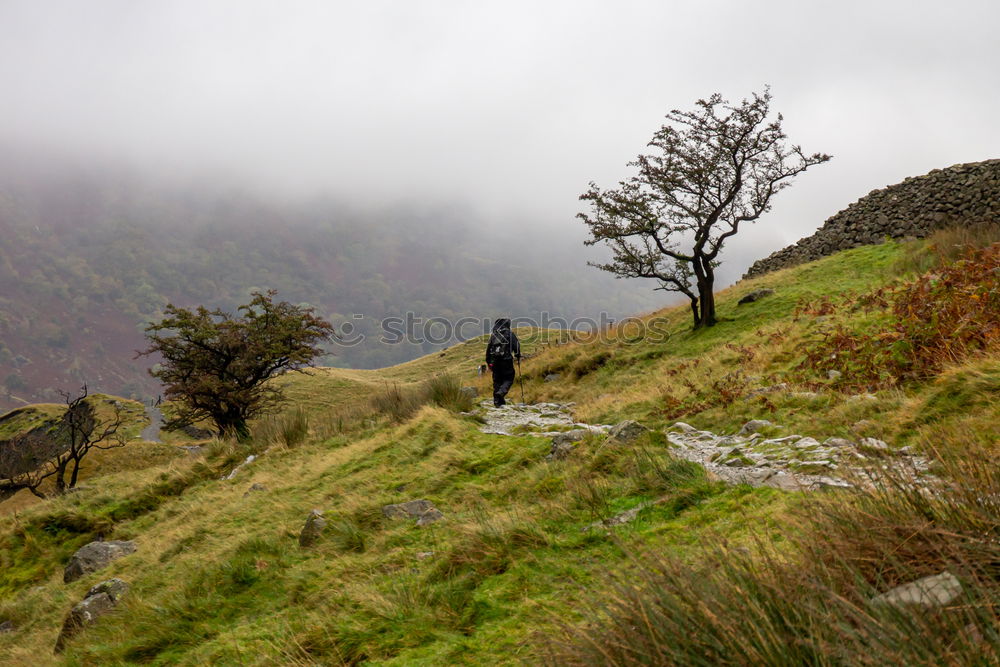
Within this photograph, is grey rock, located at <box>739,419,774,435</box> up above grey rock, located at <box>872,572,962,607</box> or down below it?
below

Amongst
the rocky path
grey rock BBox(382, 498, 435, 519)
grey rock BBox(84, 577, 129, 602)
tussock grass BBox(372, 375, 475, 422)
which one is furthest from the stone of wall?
grey rock BBox(84, 577, 129, 602)

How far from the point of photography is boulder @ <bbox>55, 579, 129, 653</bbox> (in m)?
6.27

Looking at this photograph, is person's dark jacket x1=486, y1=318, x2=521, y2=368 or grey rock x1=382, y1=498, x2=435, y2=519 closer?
grey rock x1=382, y1=498, x2=435, y2=519

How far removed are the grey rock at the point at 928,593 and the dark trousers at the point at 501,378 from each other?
1361cm

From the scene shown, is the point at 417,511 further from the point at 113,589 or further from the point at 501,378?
the point at 501,378

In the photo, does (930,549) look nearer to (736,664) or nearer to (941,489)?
(941,489)

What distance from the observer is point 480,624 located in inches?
151

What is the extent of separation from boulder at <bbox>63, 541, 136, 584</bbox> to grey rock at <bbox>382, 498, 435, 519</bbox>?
6322 millimetres

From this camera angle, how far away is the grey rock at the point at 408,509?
6.66m

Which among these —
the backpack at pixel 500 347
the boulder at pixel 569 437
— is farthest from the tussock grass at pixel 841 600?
the backpack at pixel 500 347

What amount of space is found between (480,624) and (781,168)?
2089 centimetres

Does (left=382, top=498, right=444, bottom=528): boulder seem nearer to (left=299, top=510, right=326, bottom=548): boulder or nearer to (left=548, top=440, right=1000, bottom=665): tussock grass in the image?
(left=299, top=510, right=326, bottom=548): boulder

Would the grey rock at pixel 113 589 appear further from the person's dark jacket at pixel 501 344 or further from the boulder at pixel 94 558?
the person's dark jacket at pixel 501 344

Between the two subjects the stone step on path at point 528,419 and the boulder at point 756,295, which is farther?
the boulder at point 756,295
